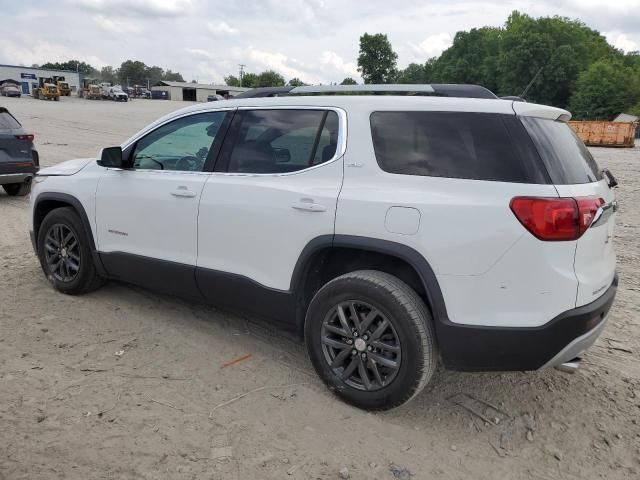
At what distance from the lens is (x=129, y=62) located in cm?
15075

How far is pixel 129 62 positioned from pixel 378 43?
81.6m

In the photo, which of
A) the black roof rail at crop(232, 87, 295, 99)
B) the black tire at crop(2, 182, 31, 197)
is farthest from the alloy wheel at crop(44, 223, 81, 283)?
the black tire at crop(2, 182, 31, 197)

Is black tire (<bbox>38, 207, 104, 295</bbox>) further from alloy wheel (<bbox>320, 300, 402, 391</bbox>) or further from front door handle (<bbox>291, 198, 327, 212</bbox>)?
alloy wheel (<bbox>320, 300, 402, 391</bbox>)

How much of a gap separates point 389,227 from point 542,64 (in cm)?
7635

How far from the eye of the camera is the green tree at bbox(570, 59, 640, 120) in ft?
197

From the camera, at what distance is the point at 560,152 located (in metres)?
2.76

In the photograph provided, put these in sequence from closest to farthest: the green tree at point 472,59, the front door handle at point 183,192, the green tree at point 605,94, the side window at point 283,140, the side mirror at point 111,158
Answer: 1. the side window at point 283,140
2. the front door handle at point 183,192
3. the side mirror at point 111,158
4. the green tree at point 605,94
5. the green tree at point 472,59

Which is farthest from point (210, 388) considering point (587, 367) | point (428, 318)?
point (587, 367)

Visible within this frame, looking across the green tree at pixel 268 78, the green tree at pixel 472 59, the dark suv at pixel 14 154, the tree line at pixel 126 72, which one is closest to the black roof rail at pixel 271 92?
the dark suv at pixel 14 154

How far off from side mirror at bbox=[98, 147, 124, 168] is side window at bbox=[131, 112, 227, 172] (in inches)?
4.6

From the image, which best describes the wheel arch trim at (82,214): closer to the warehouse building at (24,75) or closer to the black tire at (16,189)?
the black tire at (16,189)

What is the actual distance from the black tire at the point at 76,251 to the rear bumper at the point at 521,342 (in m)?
3.15

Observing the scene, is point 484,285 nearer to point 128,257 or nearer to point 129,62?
point 128,257

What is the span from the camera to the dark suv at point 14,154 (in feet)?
27.8
